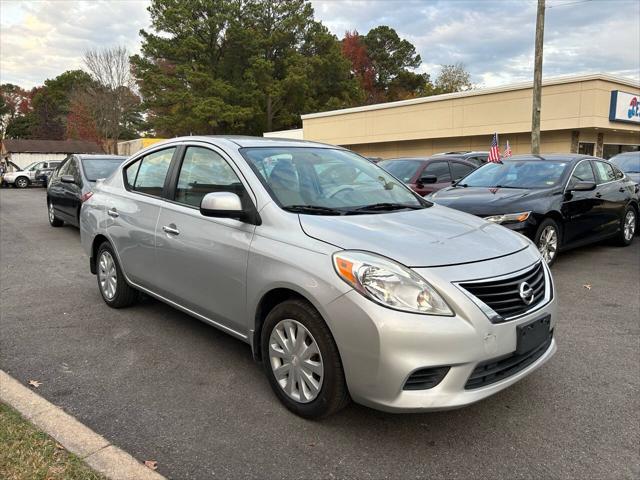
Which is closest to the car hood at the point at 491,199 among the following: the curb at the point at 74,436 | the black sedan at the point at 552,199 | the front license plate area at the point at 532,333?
the black sedan at the point at 552,199

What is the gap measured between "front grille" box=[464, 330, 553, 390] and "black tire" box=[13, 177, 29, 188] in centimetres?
3377

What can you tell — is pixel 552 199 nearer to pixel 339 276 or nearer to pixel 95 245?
pixel 339 276

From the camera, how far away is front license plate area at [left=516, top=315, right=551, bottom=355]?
2.78 m

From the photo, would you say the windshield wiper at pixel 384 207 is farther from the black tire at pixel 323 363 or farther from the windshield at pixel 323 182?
the black tire at pixel 323 363

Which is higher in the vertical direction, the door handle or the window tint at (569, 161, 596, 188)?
the window tint at (569, 161, 596, 188)

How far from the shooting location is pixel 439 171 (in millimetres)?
10438

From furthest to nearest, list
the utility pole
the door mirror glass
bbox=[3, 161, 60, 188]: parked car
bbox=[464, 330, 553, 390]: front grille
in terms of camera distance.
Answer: bbox=[3, 161, 60, 188]: parked car, the utility pole, the door mirror glass, bbox=[464, 330, 553, 390]: front grille

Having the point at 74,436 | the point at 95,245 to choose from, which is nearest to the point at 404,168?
the point at 95,245

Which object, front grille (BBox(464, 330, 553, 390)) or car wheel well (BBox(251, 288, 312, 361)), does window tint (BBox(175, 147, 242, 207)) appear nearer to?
car wheel well (BBox(251, 288, 312, 361))

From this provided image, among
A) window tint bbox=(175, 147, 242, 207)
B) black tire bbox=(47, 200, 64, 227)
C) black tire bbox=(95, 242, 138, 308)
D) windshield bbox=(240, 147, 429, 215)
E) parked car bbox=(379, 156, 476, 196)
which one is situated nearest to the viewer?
windshield bbox=(240, 147, 429, 215)

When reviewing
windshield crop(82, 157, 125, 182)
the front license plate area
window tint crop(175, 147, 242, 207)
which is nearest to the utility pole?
windshield crop(82, 157, 125, 182)

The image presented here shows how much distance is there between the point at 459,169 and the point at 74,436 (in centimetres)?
928

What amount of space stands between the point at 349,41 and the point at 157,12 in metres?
26.3

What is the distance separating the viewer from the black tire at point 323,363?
276 cm
